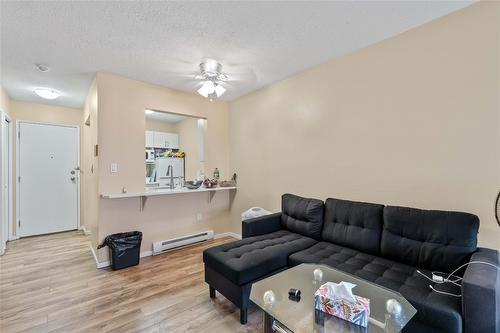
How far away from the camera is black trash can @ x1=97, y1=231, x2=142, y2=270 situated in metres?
2.85

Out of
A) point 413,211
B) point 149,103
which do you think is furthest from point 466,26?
point 149,103

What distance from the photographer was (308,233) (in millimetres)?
2588

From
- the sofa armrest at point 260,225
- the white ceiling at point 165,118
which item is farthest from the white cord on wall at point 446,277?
the white ceiling at point 165,118

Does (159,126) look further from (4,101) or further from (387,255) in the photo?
(387,255)

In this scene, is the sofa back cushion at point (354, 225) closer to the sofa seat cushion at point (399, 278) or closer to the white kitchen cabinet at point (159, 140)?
the sofa seat cushion at point (399, 278)

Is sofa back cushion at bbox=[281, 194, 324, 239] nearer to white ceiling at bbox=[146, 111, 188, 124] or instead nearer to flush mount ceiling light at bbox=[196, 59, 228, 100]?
flush mount ceiling light at bbox=[196, 59, 228, 100]

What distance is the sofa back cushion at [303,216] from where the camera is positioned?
2.57 m

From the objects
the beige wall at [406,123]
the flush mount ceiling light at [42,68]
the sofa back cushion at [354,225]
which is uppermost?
the flush mount ceiling light at [42,68]

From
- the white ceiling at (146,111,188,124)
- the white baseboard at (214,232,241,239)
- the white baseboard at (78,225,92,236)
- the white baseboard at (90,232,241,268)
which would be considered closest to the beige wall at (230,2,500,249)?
the white baseboard at (214,232,241,239)

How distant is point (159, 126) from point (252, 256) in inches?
183

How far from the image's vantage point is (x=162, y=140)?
5.39 metres

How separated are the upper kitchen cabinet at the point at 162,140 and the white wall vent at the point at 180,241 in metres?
2.42

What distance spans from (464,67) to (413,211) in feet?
4.05

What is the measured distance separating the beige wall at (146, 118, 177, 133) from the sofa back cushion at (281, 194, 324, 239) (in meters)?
4.01
